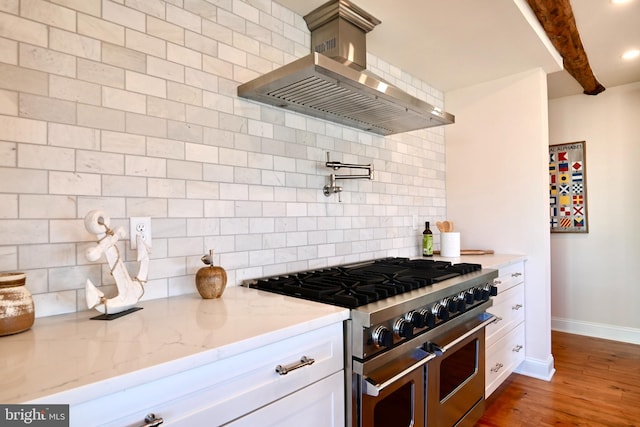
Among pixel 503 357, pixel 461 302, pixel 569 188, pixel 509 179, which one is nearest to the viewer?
pixel 461 302

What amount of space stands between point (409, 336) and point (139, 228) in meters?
1.09

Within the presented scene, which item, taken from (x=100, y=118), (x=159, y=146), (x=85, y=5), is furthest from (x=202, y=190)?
(x=85, y=5)

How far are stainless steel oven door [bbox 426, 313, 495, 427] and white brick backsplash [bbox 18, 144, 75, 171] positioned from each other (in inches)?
61.2

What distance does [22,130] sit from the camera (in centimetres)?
112

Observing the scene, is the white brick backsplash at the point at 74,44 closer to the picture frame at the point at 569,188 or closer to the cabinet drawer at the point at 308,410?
the cabinet drawer at the point at 308,410

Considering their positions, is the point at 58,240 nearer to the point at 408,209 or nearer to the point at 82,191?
the point at 82,191

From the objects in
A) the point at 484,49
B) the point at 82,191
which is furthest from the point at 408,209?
the point at 82,191

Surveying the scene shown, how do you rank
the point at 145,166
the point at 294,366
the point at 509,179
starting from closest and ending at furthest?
the point at 294,366 → the point at 145,166 → the point at 509,179

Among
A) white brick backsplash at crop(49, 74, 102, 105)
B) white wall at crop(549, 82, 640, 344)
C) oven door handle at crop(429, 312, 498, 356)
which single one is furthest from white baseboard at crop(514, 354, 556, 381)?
white brick backsplash at crop(49, 74, 102, 105)

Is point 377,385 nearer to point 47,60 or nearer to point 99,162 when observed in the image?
point 99,162

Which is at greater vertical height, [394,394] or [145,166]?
[145,166]

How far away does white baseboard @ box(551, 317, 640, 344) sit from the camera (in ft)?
11.6

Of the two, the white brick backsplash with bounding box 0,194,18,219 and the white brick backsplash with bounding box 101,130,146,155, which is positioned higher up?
the white brick backsplash with bounding box 101,130,146,155

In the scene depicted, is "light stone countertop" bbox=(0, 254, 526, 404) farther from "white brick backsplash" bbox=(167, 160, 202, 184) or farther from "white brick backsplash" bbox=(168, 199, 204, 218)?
"white brick backsplash" bbox=(167, 160, 202, 184)
